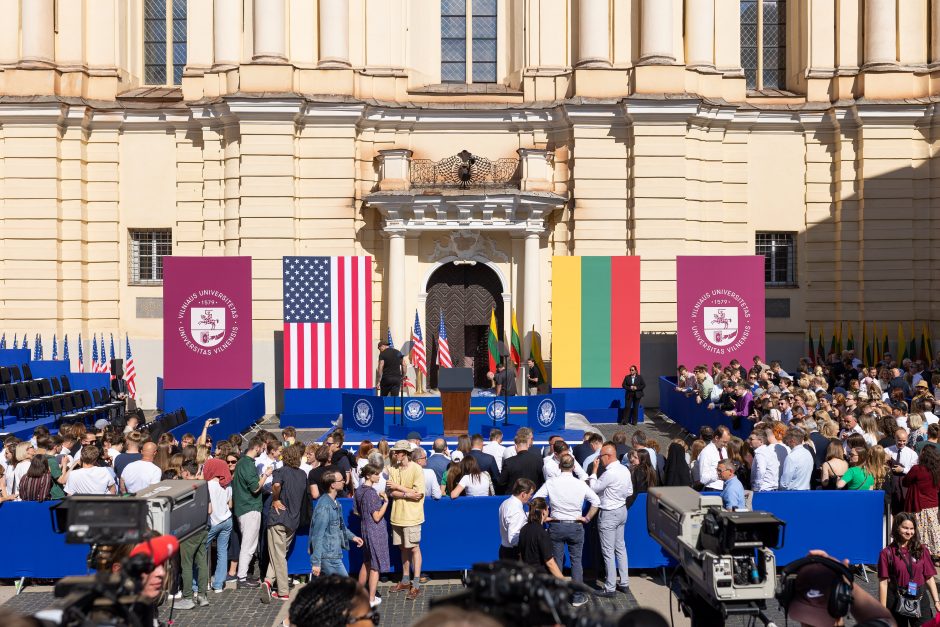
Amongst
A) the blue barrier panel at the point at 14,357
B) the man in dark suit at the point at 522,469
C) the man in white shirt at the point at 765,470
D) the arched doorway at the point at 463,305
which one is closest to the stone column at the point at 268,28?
the arched doorway at the point at 463,305

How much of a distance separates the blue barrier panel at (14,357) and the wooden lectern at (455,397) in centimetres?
1101

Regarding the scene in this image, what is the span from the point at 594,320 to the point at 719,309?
304 centimetres

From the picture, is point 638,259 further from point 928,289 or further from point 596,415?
point 928,289

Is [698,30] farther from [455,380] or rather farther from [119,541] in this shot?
[119,541]

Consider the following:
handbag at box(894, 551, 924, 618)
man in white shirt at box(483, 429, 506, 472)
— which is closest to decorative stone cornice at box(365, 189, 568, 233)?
man in white shirt at box(483, 429, 506, 472)

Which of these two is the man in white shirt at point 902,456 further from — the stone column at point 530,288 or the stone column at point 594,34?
the stone column at point 594,34

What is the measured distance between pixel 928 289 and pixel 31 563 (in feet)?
79.0

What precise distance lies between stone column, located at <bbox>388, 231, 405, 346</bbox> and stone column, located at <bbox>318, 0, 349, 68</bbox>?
16.1 ft

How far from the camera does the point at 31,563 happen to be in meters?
11.7

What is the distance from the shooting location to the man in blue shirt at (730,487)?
11.3 m

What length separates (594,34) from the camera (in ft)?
87.2

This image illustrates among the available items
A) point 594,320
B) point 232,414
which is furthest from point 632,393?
point 232,414

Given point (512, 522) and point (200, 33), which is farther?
point (200, 33)

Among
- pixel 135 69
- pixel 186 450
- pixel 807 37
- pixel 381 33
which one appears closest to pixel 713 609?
pixel 186 450
